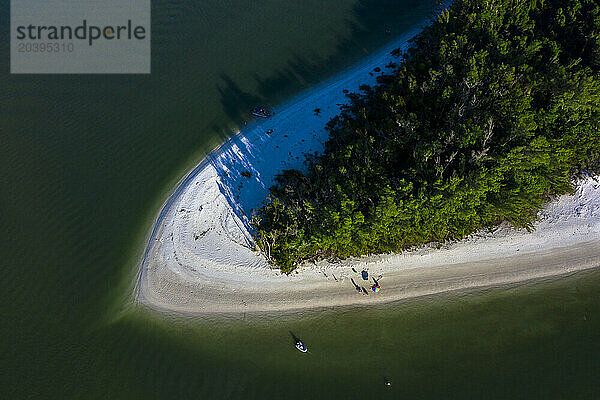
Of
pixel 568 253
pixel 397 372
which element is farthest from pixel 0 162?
pixel 568 253

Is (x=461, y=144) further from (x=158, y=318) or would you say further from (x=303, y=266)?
(x=158, y=318)

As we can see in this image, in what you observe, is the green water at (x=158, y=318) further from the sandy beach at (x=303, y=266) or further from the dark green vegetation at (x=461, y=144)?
the dark green vegetation at (x=461, y=144)

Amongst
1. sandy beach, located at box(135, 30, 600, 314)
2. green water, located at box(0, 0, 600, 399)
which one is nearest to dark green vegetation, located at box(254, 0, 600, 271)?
sandy beach, located at box(135, 30, 600, 314)

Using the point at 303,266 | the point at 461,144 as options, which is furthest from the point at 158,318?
the point at 461,144

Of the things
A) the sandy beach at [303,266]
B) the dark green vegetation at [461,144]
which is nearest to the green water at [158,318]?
the sandy beach at [303,266]

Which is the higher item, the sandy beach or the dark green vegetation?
the dark green vegetation

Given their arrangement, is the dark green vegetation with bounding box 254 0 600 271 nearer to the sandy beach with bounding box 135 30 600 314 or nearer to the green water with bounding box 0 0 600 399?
the sandy beach with bounding box 135 30 600 314

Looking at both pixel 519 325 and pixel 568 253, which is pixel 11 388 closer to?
pixel 519 325
